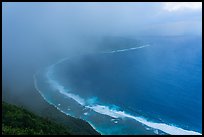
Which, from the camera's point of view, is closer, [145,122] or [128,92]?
[145,122]

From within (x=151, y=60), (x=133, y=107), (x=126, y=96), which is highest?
(x=151, y=60)

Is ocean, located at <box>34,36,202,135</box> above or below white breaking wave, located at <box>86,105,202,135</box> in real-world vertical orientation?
above

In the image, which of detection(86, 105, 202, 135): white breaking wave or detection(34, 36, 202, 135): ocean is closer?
Result: detection(86, 105, 202, 135): white breaking wave

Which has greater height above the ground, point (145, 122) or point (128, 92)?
point (128, 92)

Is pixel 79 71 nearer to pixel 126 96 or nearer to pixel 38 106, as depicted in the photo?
pixel 126 96

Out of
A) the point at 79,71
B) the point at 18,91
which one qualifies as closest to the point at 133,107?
the point at 18,91

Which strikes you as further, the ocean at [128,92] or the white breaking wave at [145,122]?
the ocean at [128,92]

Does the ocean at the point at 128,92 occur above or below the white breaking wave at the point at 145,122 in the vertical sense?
above

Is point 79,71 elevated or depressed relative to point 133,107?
elevated
